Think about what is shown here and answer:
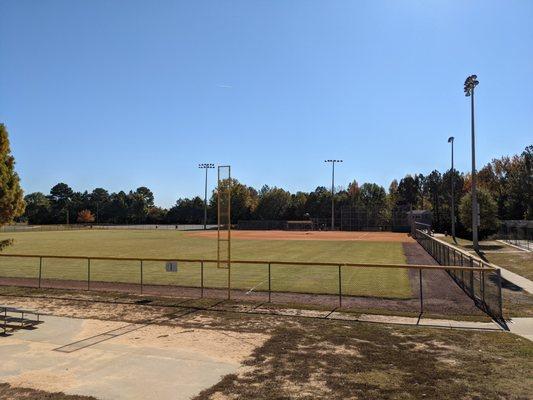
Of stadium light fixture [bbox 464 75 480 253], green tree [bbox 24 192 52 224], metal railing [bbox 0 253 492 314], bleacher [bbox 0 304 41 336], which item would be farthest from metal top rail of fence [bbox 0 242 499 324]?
green tree [bbox 24 192 52 224]

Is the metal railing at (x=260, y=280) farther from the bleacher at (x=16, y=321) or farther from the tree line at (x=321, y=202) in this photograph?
the tree line at (x=321, y=202)

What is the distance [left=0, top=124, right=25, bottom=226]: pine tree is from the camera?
13.1 meters

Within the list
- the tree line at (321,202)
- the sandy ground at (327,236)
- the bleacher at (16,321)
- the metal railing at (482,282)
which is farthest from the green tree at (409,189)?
the bleacher at (16,321)

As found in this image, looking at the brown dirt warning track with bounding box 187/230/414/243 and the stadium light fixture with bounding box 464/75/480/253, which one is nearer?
the stadium light fixture with bounding box 464/75/480/253

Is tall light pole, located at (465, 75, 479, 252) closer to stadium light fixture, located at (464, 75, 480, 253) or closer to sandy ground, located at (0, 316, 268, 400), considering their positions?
stadium light fixture, located at (464, 75, 480, 253)

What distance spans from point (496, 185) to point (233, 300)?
10260cm

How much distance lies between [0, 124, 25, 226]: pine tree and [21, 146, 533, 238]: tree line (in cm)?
5027

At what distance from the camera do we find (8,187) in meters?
13.4

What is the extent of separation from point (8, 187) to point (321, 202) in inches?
4580

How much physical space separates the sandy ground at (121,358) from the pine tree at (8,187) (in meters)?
3.57

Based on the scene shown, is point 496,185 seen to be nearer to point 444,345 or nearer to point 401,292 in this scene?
point 401,292

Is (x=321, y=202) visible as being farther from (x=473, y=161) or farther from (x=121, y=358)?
(x=121, y=358)

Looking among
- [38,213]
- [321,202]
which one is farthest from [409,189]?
Result: [38,213]

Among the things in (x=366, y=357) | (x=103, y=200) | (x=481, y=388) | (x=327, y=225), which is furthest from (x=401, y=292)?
(x=103, y=200)
